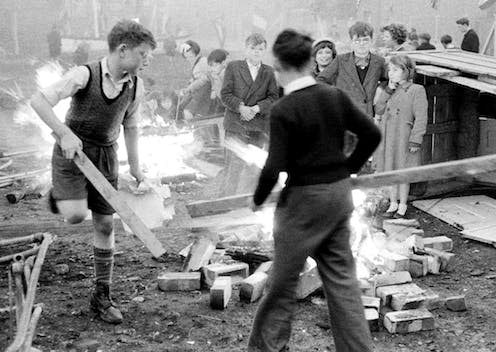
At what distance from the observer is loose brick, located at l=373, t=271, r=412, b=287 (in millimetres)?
5430

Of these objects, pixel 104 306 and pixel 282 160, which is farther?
pixel 104 306

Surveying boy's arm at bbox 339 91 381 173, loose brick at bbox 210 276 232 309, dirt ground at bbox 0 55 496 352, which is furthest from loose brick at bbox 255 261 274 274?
boy's arm at bbox 339 91 381 173

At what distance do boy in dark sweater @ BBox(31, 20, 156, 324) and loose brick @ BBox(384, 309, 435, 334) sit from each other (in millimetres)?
2169

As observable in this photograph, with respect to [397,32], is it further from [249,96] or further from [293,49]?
[293,49]

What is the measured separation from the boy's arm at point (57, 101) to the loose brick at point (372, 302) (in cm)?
258

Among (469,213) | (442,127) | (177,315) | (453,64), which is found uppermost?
(453,64)

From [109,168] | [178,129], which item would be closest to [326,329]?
[109,168]

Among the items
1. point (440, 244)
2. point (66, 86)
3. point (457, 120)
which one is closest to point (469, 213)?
point (440, 244)

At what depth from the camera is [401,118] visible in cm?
780

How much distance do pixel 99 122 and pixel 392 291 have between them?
2852mm

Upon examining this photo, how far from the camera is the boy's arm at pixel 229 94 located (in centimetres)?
771

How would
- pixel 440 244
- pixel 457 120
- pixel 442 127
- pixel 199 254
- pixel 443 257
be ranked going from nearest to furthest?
pixel 199 254 → pixel 443 257 → pixel 440 244 → pixel 442 127 → pixel 457 120

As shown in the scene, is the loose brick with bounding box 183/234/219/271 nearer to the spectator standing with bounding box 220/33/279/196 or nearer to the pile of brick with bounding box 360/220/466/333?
the pile of brick with bounding box 360/220/466/333

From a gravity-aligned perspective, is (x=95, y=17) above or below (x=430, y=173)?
above
